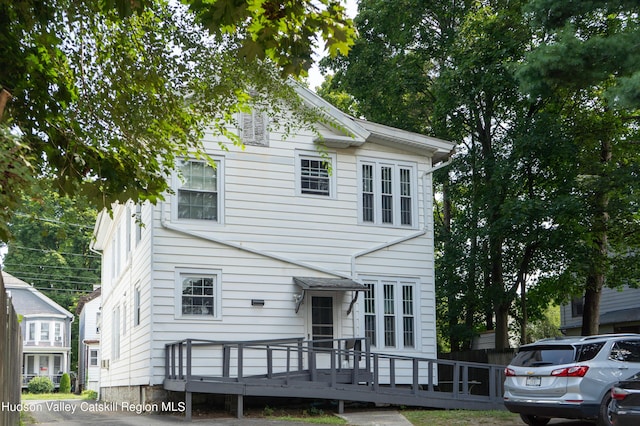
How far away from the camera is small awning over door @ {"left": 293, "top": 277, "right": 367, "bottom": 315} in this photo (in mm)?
19000

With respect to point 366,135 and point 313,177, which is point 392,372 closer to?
point 313,177

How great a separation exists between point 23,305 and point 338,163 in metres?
40.1

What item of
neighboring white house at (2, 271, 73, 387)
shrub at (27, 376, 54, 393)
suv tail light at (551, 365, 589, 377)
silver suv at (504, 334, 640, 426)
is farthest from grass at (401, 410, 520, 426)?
neighboring white house at (2, 271, 73, 387)

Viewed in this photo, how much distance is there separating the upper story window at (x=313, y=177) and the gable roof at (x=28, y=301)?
3849 centimetres

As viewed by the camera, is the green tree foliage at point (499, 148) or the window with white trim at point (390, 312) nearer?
the window with white trim at point (390, 312)

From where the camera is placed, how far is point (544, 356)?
1375 centimetres

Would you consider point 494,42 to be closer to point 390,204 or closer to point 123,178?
point 390,204

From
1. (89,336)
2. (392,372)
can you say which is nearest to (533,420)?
(392,372)

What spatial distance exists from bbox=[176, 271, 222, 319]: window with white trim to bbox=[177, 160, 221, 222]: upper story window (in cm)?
144

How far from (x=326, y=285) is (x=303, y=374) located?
91.6 inches

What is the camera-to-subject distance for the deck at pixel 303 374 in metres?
16.3

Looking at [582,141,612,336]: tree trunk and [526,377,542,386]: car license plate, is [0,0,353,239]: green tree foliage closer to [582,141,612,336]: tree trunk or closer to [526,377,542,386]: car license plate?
[526,377,542,386]: car license plate

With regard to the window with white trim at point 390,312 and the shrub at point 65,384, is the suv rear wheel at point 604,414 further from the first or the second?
the shrub at point 65,384

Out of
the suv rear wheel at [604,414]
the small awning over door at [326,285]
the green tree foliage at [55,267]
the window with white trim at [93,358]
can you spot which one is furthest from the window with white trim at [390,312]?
the green tree foliage at [55,267]
